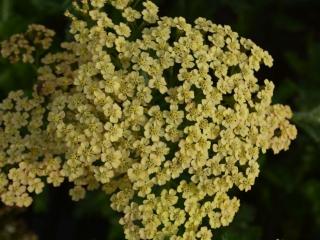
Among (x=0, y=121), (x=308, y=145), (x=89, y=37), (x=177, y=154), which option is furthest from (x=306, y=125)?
(x=0, y=121)

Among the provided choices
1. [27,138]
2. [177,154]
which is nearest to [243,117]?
[177,154]

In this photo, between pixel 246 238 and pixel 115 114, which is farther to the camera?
pixel 246 238

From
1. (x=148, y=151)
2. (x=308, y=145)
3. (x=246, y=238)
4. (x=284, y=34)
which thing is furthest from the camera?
(x=284, y=34)

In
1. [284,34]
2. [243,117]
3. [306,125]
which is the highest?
[284,34]

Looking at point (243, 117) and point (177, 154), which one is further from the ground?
point (243, 117)

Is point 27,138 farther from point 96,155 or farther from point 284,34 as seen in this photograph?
point 284,34

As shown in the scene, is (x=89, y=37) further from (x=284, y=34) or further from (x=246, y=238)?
(x=284, y=34)

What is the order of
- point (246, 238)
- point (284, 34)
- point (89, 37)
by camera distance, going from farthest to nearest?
1. point (284, 34)
2. point (246, 238)
3. point (89, 37)
